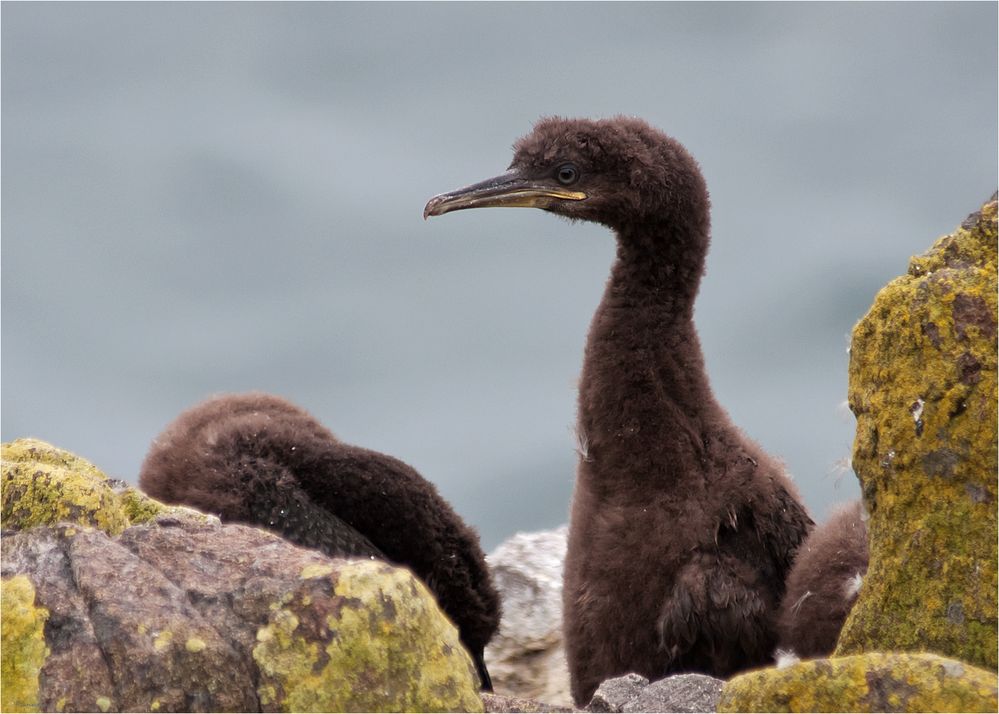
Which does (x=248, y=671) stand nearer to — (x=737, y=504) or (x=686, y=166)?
(x=737, y=504)

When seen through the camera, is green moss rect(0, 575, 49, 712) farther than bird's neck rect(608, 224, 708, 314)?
No

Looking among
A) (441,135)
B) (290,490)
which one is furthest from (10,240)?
(290,490)

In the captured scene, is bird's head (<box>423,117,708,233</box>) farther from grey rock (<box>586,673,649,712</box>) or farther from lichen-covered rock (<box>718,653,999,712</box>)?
lichen-covered rock (<box>718,653,999,712</box>)

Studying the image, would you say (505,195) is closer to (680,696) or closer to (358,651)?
(680,696)

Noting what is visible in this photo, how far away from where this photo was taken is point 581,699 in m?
6.98

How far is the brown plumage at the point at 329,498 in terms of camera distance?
6910 millimetres

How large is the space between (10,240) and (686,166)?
1729 cm

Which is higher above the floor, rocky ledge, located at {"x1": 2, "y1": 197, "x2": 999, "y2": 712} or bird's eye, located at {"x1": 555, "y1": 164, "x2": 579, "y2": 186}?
bird's eye, located at {"x1": 555, "y1": 164, "x2": 579, "y2": 186}

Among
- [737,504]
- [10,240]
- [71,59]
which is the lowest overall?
[737,504]

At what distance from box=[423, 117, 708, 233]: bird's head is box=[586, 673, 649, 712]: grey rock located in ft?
7.93

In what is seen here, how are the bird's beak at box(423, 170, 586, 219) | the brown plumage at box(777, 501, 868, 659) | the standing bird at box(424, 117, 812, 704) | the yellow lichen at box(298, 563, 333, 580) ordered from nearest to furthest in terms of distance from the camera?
the yellow lichen at box(298, 563, 333, 580) → the brown plumage at box(777, 501, 868, 659) → the standing bird at box(424, 117, 812, 704) → the bird's beak at box(423, 170, 586, 219)

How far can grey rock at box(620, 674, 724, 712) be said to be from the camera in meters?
5.06

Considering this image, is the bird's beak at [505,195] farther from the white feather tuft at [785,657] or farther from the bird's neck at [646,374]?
the white feather tuft at [785,657]

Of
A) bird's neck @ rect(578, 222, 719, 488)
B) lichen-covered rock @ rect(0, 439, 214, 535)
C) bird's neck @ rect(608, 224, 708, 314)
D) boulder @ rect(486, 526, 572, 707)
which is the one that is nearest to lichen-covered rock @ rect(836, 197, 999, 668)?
bird's neck @ rect(578, 222, 719, 488)
